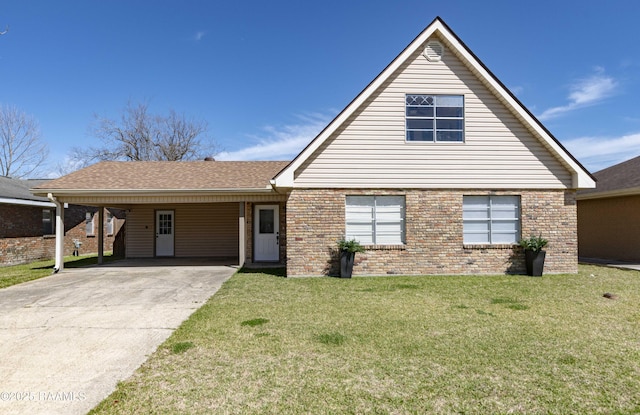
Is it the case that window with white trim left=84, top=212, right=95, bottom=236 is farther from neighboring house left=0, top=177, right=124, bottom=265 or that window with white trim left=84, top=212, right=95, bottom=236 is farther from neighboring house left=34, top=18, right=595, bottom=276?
neighboring house left=34, top=18, right=595, bottom=276

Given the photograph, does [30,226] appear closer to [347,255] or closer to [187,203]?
[187,203]

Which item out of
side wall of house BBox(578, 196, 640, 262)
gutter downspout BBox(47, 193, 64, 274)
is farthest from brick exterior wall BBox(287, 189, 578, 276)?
gutter downspout BBox(47, 193, 64, 274)

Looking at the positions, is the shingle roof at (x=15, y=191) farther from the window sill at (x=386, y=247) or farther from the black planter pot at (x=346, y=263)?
the window sill at (x=386, y=247)

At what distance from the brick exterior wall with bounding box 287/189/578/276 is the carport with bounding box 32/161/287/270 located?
2468 mm

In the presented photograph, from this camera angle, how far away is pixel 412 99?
10.9 m

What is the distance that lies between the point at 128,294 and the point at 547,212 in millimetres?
12121

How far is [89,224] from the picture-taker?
69.3ft

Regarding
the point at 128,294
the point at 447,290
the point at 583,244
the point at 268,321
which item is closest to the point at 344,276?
A: the point at 447,290

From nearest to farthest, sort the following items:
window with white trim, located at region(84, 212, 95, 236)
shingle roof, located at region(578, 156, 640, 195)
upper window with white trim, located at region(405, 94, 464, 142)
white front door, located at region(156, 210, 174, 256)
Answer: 1. upper window with white trim, located at region(405, 94, 464, 142)
2. shingle roof, located at region(578, 156, 640, 195)
3. white front door, located at region(156, 210, 174, 256)
4. window with white trim, located at region(84, 212, 95, 236)

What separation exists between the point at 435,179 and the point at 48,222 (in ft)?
63.1

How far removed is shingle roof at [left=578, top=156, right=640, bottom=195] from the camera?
1445 cm

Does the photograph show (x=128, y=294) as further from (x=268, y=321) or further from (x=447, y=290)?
(x=447, y=290)

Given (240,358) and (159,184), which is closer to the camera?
(240,358)

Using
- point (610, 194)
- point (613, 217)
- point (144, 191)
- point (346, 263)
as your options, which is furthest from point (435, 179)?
point (613, 217)
